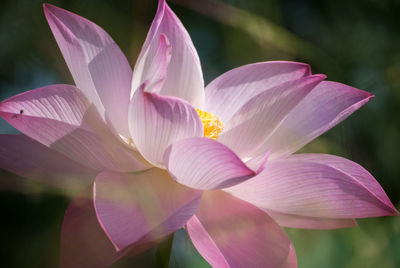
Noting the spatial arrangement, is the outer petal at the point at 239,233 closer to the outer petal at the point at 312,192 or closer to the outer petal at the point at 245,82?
the outer petal at the point at 312,192

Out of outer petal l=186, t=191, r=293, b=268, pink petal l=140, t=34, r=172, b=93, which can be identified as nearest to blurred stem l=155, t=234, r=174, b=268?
outer petal l=186, t=191, r=293, b=268

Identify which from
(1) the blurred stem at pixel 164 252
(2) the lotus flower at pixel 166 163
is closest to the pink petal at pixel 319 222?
(2) the lotus flower at pixel 166 163

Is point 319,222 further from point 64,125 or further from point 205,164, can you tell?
point 64,125

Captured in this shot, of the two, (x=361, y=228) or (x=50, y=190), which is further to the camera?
(x=361, y=228)

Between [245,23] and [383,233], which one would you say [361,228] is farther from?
[245,23]

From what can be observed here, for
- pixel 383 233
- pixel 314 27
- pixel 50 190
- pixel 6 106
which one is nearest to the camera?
pixel 6 106

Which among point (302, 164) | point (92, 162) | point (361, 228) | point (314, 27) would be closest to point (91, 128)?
point (92, 162)

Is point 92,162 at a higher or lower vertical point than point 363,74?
higher

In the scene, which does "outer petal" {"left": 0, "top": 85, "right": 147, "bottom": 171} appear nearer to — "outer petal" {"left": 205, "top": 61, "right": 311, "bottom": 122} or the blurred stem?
the blurred stem
